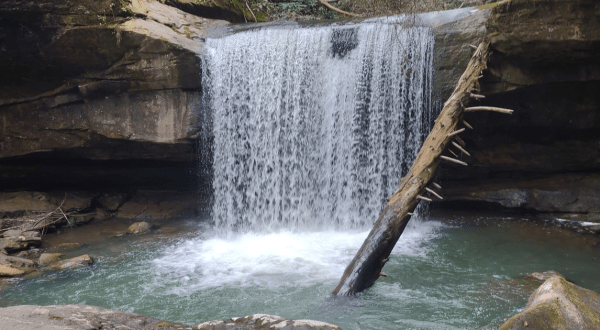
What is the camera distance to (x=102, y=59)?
750cm

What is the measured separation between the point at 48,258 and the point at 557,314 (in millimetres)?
6631

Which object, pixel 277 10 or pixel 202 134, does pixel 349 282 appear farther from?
pixel 277 10

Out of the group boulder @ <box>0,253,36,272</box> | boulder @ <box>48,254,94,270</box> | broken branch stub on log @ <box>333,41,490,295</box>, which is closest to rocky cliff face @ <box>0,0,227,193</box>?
boulder @ <box>48,254,94,270</box>

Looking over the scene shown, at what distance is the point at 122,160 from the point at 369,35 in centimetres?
557

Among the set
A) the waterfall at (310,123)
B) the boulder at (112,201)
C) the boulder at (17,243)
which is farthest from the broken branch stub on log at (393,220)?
the boulder at (112,201)

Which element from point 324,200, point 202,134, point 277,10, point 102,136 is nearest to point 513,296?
point 324,200

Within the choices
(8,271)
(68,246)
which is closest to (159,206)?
(68,246)

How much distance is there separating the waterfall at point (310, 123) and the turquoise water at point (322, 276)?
2.17 ft

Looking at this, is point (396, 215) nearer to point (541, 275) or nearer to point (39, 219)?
point (541, 275)

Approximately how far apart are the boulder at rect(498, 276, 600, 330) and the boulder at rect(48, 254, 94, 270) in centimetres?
566

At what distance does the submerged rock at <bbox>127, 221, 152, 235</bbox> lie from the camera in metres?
7.96

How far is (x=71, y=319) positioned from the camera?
8.96ft

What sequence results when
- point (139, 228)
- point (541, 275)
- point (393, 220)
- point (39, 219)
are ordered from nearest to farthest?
point (393, 220)
point (541, 275)
point (39, 219)
point (139, 228)

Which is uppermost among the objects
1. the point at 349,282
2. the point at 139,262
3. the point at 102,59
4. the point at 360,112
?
the point at 102,59
